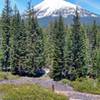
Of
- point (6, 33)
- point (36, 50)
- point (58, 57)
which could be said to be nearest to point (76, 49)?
point (58, 57)

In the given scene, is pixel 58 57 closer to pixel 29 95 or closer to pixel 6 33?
pixel 6 33

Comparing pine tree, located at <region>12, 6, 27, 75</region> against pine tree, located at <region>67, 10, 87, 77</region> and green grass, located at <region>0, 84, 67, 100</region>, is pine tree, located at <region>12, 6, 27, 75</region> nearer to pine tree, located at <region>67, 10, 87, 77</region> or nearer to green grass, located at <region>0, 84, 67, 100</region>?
pine tree, located at <region>67, 10, 87, 77</region>

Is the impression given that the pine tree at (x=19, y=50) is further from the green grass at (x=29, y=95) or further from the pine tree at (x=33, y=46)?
the green grass at (x=29, y=95)

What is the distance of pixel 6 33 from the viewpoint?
90.6 meters

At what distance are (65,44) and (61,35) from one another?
8.75ft

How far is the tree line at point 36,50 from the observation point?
81.2 m

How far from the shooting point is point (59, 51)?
81.8m

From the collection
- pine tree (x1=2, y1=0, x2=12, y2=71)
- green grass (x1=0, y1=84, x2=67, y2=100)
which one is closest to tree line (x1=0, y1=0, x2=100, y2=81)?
pine tree (x1=2, y1=0, x2=12, y2=71)

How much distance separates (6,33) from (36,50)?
9.86 m

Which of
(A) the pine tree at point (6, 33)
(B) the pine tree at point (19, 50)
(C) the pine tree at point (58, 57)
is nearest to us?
(C) the pine tree at point (58, 57)

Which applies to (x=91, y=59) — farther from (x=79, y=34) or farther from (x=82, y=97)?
(x=82, y=97)

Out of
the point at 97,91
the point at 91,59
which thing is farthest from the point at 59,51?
the point at 97,91

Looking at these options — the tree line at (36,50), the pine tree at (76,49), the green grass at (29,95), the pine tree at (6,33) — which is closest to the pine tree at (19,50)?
the tree line at (36,50)

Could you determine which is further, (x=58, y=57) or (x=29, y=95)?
(x=58, y=57)
